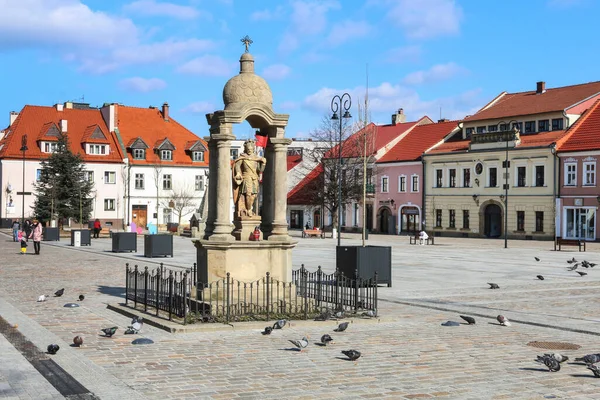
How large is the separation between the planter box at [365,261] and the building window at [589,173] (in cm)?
3697

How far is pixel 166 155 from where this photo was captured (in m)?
77.4

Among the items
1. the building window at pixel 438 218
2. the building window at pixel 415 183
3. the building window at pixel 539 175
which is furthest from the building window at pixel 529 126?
the building window at pixel 415 183

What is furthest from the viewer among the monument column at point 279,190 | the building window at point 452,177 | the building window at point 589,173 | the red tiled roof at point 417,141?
the red tiled roof at point 417,141

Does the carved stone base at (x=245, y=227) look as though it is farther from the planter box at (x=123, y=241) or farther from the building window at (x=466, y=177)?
the building window at (x=466, y=177)

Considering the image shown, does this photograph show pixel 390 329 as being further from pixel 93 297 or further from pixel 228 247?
pixel 93 297

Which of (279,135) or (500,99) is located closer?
(279,135)

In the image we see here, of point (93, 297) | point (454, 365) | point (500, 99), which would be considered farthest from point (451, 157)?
point (454, 365)

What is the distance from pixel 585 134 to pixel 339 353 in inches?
1896

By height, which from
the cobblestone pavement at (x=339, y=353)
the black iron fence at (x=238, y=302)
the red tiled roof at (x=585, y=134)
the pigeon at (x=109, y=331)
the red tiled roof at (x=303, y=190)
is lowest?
the cobblestone pavement at (x=339, y=353)

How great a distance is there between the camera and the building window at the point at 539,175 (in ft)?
182

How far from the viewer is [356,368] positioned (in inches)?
377

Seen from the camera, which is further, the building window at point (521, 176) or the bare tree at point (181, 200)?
the bare tree at point (181, 200)

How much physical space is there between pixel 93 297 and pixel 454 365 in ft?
32.7

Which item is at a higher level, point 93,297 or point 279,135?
point 279,135
